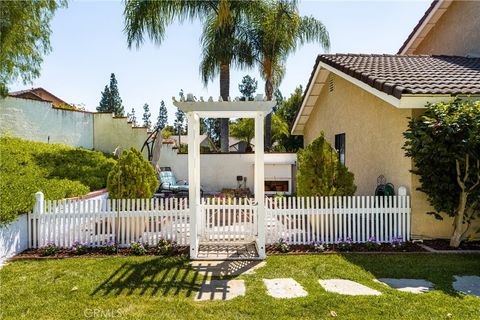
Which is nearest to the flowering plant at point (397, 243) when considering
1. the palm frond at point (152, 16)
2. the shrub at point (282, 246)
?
the shrub at point (282, 246)

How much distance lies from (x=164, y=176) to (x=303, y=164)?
28.2ft

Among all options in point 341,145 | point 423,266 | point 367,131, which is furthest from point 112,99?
point 423,266

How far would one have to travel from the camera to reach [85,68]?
49.9 ft

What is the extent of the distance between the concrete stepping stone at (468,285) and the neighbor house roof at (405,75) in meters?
3.24

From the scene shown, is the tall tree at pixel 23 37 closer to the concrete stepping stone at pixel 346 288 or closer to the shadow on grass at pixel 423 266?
the concrete stepping stone at pixel 346 288

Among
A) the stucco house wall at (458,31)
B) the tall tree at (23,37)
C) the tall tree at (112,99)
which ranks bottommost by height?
the tall tree at (23,37)

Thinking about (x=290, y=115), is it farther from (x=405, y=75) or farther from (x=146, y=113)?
(x=146, y=113)

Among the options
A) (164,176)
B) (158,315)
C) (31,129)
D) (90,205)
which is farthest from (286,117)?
(158,315)

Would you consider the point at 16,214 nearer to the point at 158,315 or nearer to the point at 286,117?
the point at 158,315

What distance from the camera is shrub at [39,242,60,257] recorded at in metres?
6.48

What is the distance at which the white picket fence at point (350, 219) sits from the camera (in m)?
7.10

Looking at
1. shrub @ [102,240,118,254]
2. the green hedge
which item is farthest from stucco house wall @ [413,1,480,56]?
the green hedge

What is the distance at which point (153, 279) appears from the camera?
514 cm

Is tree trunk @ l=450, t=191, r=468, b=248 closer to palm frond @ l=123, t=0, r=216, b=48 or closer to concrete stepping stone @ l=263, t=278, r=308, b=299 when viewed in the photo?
concrete stepping stone @ l=263, t=278, r=308, b=299
